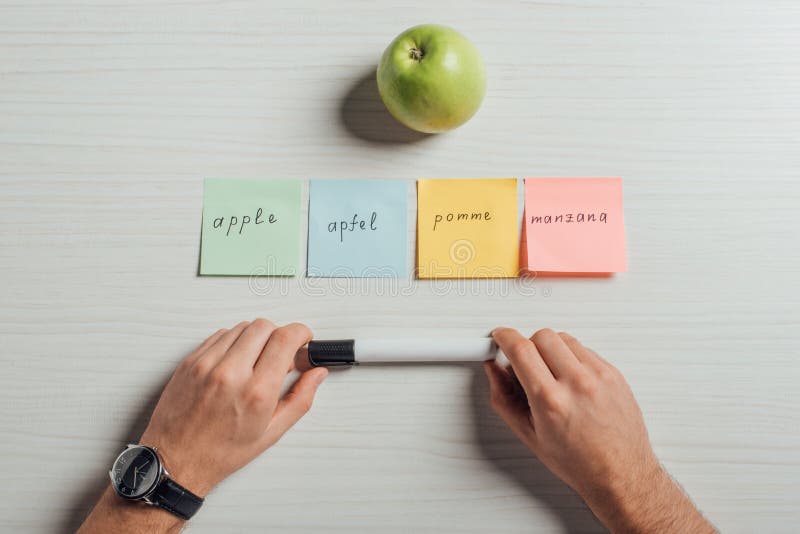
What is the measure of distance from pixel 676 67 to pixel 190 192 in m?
0.63

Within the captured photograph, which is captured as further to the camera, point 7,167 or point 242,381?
point 7,167

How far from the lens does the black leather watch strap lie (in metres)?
0.51

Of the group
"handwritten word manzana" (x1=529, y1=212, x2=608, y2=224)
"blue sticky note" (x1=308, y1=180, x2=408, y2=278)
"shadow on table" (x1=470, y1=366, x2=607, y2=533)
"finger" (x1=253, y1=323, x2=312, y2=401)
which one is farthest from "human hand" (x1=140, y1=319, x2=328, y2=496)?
"handwritten word manzana" (x1=529, y1=212, x2=608, y2=224)

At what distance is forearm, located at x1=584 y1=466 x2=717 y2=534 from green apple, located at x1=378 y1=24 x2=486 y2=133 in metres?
0.43

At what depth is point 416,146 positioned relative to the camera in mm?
624

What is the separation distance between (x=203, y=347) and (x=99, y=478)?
7.5 inches

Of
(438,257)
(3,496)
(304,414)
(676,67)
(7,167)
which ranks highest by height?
(676,67)

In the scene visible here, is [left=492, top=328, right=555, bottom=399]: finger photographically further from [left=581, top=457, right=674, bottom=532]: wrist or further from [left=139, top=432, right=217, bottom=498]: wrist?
[left=139, top=432, right=217, bottom=498]: wrist

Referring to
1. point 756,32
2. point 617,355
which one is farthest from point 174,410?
point 756,32

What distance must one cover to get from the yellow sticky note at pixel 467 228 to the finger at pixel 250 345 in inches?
7.5

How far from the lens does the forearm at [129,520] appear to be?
51 cm

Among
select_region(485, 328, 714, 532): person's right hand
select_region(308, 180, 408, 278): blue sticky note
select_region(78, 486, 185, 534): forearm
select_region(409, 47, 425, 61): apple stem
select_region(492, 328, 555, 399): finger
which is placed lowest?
select_region(78, 486, 185, 534): forearm

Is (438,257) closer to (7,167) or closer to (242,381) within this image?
(242,381)

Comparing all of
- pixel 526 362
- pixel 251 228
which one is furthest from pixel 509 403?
pixel 251 228
